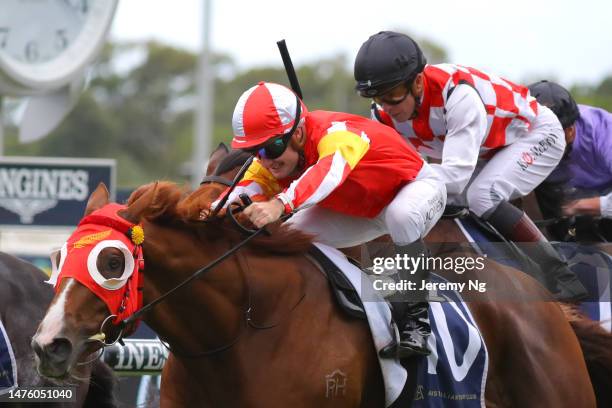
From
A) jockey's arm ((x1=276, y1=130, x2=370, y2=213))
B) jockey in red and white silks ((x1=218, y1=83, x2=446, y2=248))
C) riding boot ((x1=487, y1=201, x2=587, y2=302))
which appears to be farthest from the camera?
riding boot ((x1=487, y1=201, x2=587, y2=302))

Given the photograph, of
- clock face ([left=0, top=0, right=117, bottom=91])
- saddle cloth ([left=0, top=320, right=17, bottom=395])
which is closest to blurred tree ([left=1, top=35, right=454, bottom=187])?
clock face ([left=0, top=0, right=117, bottom=91])

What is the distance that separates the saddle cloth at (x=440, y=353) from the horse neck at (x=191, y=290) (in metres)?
0.56

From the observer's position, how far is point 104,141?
4462 centimetres

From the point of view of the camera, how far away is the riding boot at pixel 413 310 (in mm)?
4293

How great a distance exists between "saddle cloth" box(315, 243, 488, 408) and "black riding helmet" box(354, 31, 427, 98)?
0.84m

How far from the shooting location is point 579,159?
6316mm

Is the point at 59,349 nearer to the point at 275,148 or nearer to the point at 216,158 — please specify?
the point at 275,148

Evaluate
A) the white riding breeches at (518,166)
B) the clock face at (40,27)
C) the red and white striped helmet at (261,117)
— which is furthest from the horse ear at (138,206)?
the clock face at (40,27)

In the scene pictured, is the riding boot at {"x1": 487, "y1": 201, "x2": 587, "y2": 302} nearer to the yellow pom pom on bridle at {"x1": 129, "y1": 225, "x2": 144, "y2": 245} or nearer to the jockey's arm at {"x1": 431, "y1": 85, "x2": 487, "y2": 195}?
the jockey's arm at {"x1": 431, "y1": 85, "x2": 487, "y2": 195}

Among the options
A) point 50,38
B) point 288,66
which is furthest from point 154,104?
point 288,66

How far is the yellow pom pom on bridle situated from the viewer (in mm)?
3674

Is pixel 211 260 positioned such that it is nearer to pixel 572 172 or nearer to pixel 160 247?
pixel 160 247

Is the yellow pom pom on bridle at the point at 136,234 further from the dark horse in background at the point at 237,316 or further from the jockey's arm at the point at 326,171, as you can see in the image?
the jockey's arm at the point at 326,171

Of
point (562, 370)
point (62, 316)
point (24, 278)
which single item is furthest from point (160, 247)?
point (562, 370)
